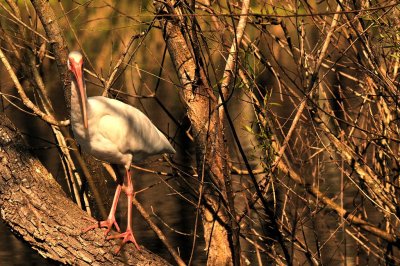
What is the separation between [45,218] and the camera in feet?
13.0

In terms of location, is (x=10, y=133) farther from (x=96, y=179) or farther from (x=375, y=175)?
(x=375, y=175)

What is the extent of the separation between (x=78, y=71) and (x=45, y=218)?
46.3 inches

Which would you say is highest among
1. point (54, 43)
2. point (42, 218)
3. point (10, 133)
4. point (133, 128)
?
point (54, 43)

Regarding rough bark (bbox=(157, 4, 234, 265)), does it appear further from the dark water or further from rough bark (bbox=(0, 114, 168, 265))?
the dark water

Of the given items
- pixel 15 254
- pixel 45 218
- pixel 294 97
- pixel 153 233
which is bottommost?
pixel 45 218

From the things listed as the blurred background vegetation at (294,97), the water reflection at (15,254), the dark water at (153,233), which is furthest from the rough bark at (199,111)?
the water reflection at (15,254)

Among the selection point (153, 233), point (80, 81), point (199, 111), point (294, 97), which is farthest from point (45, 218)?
point (153, 233)

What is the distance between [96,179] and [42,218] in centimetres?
210

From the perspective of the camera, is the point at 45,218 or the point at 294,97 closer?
the point at 45,218

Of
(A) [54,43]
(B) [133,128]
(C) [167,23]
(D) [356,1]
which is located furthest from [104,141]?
(D) [356,1]

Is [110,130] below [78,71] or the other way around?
below

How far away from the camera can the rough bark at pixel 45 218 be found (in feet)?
13.0

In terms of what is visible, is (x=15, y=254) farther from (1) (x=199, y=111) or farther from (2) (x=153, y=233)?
(1) (x=199, y=111)

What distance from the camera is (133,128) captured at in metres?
5.28
